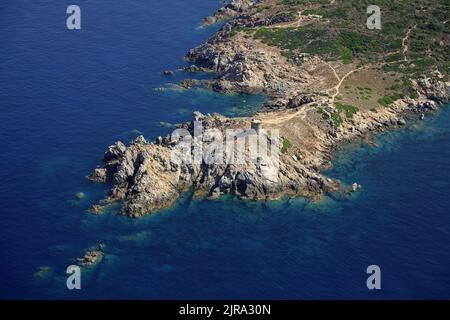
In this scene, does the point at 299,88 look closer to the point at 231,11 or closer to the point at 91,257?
the point at 231,11

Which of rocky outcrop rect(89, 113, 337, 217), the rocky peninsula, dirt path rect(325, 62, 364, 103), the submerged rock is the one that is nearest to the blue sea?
the submerged rock

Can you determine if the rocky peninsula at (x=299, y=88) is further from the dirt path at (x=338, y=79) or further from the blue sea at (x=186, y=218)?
the blue sea at (x=186, y=218)

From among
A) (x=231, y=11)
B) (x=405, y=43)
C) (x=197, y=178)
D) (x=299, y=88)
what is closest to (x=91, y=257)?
(x=197, y=178)

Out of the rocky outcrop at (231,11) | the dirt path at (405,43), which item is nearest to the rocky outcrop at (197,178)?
the dirt path at (405,43)

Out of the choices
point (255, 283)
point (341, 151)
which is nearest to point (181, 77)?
point (341, 151)
